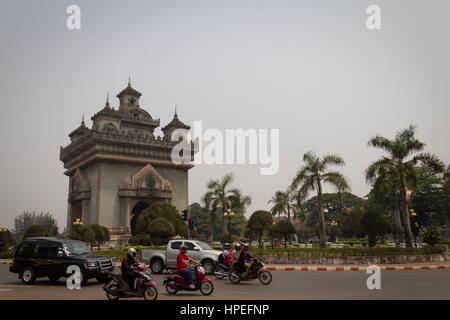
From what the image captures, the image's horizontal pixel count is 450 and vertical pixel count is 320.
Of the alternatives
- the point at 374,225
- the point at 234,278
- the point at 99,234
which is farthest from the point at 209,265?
the point at 99,234

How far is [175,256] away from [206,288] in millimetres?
7597

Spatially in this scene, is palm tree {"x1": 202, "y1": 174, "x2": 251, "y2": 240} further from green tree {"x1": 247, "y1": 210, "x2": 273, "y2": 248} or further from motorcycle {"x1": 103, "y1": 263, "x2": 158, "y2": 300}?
motorcycle {"x1": 103, "y1": 263, "x2": 158, "y2": 300}

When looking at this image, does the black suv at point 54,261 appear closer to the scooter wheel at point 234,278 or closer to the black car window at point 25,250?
the black car window at point 25,250

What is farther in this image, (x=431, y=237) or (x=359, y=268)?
(x=431, y=237)

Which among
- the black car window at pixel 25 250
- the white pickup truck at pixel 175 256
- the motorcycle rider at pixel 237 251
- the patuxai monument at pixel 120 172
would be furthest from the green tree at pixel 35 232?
the motorcycle rider at pixel 237 251

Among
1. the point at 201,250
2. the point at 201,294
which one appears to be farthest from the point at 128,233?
the point at 201,294

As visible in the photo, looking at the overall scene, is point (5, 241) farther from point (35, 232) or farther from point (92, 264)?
point (92, 264)

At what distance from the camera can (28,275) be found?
14.4 m

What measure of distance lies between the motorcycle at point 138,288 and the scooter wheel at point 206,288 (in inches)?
59.9

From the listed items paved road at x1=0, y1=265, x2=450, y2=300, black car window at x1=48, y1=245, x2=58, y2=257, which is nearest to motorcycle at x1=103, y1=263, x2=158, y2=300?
paved road at x1=0, y1=265, x2=450, y2=300

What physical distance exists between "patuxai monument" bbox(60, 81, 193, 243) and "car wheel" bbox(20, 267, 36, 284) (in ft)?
100

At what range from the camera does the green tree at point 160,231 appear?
33406 millimetres
